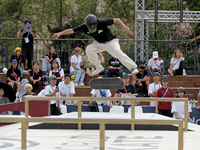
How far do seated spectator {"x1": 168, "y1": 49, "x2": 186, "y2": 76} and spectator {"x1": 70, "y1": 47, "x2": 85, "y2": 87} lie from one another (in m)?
3.18

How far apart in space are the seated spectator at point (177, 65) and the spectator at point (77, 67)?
3.18 meters

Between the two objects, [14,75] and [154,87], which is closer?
[154,87]

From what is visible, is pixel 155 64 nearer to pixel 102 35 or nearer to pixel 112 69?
pixel 112 69

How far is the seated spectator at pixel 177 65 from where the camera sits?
14523 mm

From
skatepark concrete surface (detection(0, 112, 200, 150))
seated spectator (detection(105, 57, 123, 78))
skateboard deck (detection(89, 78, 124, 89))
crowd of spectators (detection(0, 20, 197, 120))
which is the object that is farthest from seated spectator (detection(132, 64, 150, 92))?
skateboard deck (detection(89, 78, 124, 89))

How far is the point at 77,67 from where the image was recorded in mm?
14320

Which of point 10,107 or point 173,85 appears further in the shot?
point 173,85

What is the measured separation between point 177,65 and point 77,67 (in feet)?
11.8

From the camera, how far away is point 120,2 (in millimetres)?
27734

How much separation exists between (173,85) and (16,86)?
5.47 metres

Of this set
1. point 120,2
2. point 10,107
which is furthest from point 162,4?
point 10,107

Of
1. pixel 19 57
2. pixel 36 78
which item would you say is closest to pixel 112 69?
pixel 36 78

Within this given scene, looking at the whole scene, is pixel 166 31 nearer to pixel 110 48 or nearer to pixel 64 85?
pixel 64 85

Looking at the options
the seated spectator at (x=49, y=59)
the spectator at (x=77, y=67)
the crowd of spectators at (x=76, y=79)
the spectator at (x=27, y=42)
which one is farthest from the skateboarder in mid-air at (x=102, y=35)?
the spectator at (x=27, y=42)
